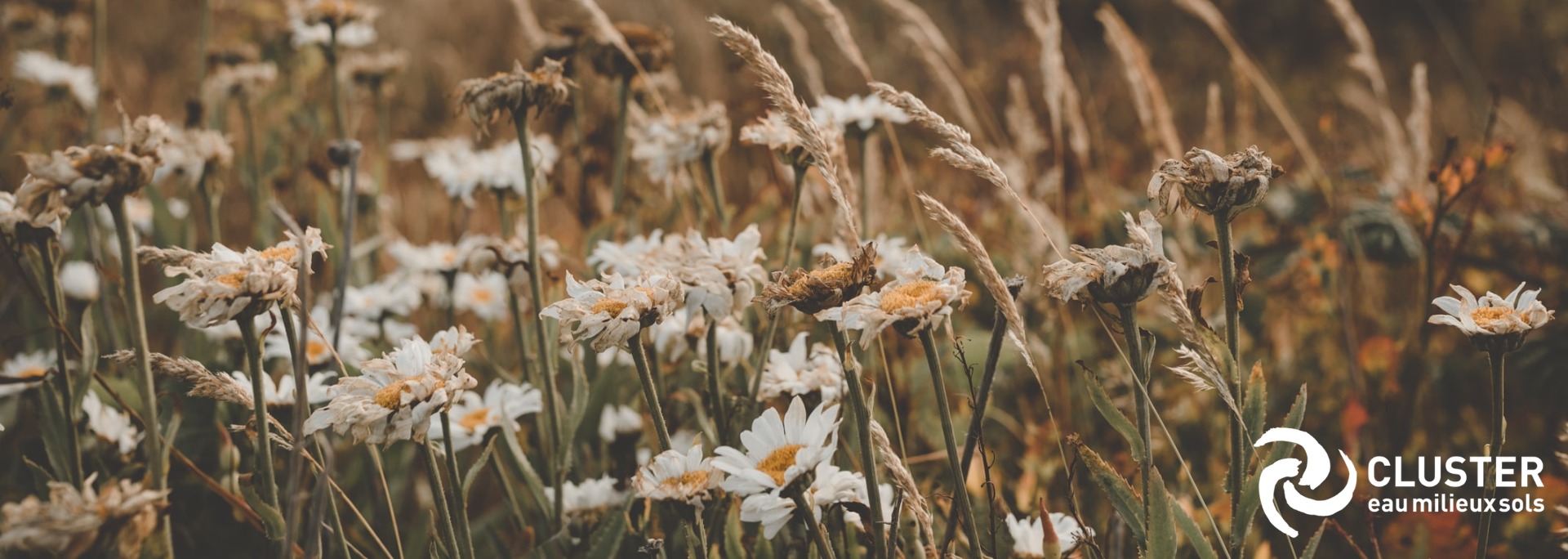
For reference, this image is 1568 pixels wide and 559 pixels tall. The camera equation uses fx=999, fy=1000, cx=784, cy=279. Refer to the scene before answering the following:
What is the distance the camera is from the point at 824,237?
1.96 m

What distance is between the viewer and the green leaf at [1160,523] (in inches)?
35.6

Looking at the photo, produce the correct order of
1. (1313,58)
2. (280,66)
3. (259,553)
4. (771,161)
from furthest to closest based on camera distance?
1. (1313,58)
2. (280,66)
3. (771,161)
4. (259,553)

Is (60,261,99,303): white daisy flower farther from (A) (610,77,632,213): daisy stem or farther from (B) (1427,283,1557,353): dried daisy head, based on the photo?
(B) (1427,283,1557,353): dried daisy head

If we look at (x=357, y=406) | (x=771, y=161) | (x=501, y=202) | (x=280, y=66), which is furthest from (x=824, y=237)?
(x=280, y=66)

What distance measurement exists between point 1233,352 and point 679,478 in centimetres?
55

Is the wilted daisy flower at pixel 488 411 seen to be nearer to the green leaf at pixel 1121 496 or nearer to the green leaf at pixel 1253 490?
the green leaf at pixel 1121 496

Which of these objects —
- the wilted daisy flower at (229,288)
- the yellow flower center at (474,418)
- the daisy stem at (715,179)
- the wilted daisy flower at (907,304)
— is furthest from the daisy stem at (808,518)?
the daisy stem at (715,179)

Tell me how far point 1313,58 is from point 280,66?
6411 millimetres

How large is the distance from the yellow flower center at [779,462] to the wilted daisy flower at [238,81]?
6.82 feet

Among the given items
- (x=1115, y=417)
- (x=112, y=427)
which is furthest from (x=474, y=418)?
(x=1115, y=417)

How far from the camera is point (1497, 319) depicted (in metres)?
0.98

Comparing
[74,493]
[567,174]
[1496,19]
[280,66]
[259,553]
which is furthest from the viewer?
[1496,19]

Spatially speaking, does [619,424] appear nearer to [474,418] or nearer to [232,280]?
[474,418]

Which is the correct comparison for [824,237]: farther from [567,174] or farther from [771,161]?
[567,174]
